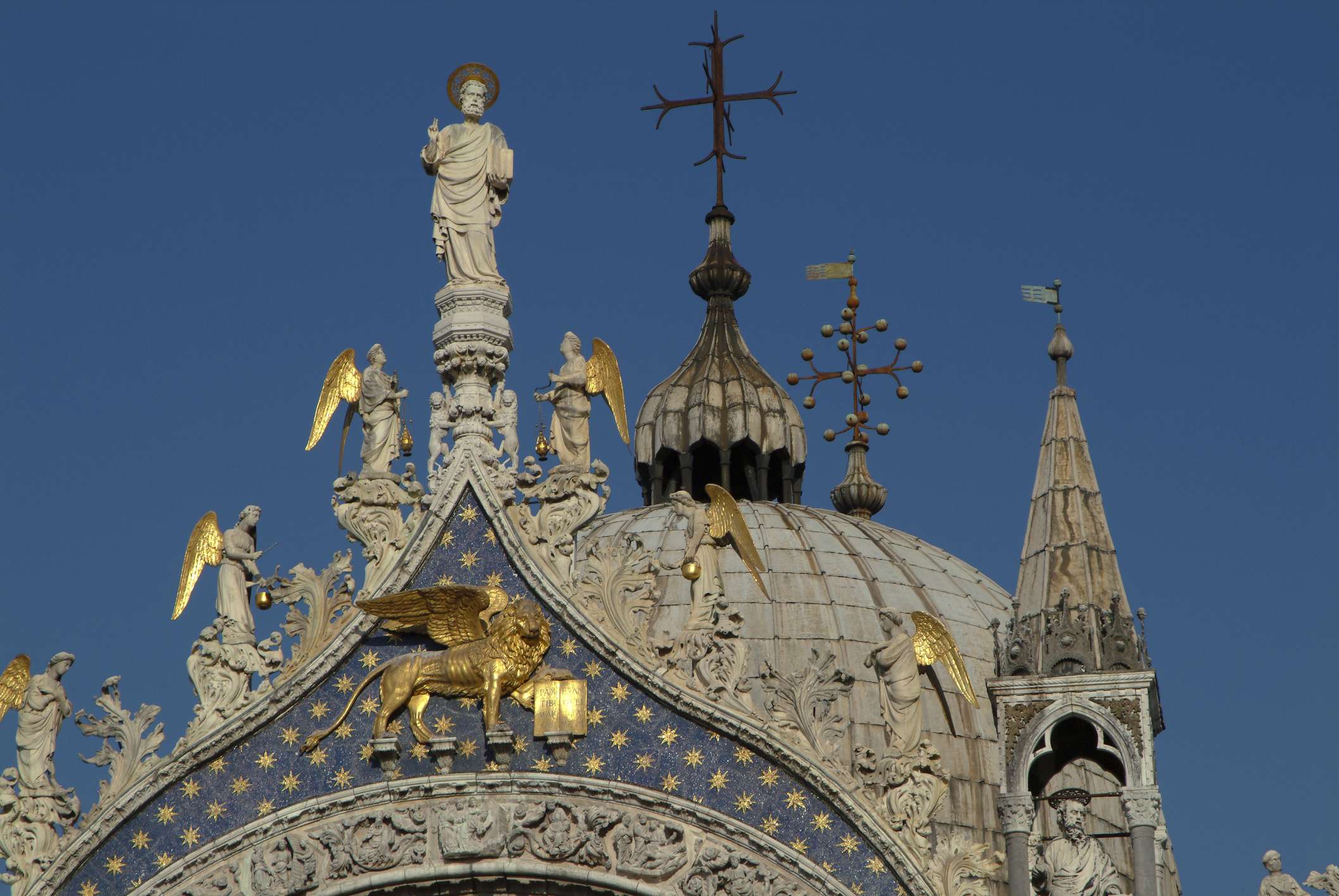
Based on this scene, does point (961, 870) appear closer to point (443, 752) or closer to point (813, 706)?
point (813, 706)

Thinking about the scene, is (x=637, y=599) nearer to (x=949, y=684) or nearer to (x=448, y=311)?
(x=448, y=311)

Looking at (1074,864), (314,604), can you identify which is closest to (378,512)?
(314,604)

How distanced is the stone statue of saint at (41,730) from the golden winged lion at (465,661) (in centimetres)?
195

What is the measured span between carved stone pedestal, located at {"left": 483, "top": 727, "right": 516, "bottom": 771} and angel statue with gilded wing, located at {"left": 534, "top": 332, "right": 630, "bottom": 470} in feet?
7.55

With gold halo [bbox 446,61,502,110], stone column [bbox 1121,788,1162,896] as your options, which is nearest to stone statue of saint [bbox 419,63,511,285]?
gold halo [bbox 446,61,502,110]

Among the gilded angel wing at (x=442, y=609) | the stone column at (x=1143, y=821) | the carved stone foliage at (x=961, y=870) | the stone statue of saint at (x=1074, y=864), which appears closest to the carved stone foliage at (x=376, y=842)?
the gilded angel wing at (x=442, y=609)

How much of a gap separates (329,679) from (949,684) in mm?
9878

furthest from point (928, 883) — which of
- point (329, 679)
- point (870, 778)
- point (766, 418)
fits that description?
point (766, 418)

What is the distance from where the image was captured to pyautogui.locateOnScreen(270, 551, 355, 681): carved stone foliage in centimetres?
2708

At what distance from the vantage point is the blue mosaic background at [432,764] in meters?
26.3

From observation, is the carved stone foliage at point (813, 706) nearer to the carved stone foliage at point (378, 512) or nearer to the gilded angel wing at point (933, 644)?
the gilded angel wing at point (933, 644)

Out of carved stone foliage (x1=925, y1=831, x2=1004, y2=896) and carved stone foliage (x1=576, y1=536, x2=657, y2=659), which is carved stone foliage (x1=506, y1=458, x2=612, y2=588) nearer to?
carved stone foliage (x1=576, y1=536, x2=657, y2=659)

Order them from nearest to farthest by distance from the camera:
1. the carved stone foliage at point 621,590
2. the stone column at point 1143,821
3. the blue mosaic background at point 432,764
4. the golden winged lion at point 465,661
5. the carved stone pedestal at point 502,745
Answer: the stone column at point 1143,821 → the blue mosaic background at point 432,764 → the carved stone pedestal at point 502,745 → the golden winged lion at point 465,661 → the carved stone foliage at point 621,590

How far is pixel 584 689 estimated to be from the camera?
26750mm
